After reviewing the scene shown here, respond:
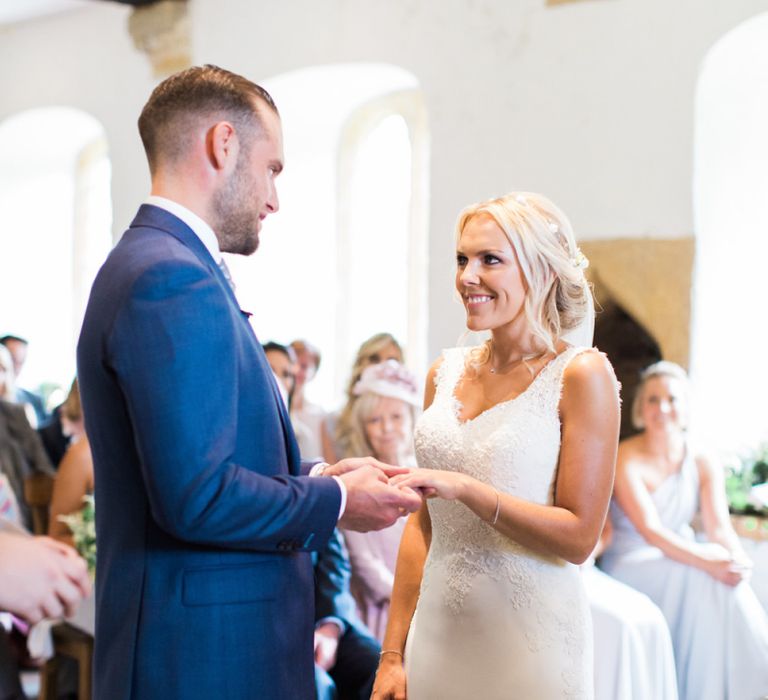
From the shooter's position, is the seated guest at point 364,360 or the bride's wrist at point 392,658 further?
the seated guest at point 364,360

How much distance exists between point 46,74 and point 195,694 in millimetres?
8080

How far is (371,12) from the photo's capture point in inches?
270

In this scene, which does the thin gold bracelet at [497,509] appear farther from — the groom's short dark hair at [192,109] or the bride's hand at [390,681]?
the groom's short dark hair at [192,109]

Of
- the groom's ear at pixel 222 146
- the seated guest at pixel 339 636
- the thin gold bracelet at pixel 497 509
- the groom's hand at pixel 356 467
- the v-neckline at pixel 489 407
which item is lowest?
the seated guest at pixel 339 636

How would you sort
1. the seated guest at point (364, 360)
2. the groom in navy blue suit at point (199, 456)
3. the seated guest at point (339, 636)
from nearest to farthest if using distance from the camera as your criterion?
1. the groom in navy blue suit at point (199, 456)
2. the seated guest at point (339, 636)
3. the seated guest at point (364, 360)

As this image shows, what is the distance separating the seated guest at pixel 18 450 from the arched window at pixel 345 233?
2762 mm

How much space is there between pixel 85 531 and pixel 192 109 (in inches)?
110

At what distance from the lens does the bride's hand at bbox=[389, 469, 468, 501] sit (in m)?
2.32

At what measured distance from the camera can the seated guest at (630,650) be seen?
13.7ft

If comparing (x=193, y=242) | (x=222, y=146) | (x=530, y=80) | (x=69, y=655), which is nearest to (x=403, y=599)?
(x=193, y=242)

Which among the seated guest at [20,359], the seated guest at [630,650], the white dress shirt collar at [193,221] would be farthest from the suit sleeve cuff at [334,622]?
the seated guest at [20,359]

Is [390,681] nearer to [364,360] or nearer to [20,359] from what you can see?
[364,360]

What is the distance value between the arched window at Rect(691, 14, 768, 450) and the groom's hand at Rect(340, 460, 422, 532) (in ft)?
12.5

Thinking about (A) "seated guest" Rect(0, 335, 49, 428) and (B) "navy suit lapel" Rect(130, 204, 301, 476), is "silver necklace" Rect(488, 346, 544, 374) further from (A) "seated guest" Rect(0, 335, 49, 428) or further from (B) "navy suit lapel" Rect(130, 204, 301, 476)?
(A) "seated guest" Rect(0, 335, 49, 428)
